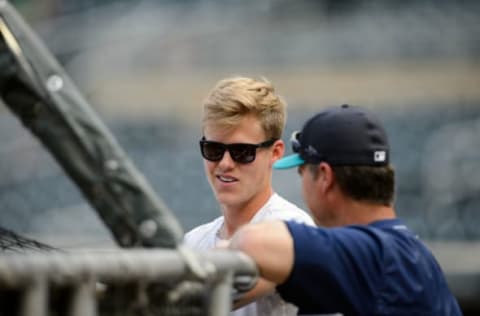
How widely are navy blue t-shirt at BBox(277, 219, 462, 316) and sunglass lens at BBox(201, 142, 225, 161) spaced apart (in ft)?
3.41

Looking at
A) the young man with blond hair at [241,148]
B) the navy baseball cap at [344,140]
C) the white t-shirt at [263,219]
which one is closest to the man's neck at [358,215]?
the navy baseball cap at [344,140]

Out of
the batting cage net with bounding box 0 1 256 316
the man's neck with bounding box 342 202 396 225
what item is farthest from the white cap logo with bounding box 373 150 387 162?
the batting cage net with bounding box 0 1 256 316

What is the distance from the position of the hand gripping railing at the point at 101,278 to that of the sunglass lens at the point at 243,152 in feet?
4.52

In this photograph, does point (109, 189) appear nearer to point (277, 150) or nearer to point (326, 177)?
point (326, 177)

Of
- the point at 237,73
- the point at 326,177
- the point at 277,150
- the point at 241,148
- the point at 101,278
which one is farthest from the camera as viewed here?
the point at 237,73

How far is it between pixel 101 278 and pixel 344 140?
3.18 ft

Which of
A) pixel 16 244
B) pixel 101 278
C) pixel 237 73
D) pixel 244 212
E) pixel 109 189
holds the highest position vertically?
pixel 109 189

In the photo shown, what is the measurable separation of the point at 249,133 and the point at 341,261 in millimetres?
1142

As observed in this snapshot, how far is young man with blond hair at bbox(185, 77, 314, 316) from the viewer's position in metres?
3.56

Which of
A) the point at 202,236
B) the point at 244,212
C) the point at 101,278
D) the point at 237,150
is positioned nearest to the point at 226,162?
the point at 237,150

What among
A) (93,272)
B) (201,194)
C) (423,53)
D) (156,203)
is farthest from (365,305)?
(423,53)

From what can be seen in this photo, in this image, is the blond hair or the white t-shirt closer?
the white t-shirt

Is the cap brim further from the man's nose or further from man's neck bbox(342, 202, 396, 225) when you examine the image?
the man's nose

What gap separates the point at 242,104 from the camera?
11.6 feet
